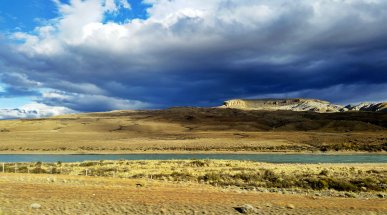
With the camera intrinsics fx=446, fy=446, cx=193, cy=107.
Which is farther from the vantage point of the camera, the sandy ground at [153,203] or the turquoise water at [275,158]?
the turquoise water at [275,158]

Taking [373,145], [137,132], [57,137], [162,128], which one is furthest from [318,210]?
[162,128]

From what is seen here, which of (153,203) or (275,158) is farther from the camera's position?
(275,158)

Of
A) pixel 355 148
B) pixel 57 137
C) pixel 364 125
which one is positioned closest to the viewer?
pixel 355 148

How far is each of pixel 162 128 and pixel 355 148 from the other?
336 ft

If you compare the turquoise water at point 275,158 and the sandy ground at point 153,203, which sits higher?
the turquoise water at point 275,158

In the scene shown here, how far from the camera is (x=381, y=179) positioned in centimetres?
3500

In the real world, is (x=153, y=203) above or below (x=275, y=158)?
below

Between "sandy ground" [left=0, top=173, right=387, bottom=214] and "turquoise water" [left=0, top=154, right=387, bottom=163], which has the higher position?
"turquoise water" [left=0, top=154, right=387, bottom=163]

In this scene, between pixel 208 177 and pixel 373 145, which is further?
pixel 373 145

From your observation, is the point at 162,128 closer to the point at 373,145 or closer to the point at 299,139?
the point at 299,139

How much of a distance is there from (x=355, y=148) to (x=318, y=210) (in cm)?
9269

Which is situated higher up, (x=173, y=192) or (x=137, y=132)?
(x=137, y=132)

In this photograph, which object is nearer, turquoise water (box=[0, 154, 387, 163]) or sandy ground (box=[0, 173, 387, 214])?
sandy ground (box=[0, 173, 387, 214])

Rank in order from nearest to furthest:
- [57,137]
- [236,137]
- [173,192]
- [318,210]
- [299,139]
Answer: [318,210], [173,192], [299,139], [236,137], [57,137]
